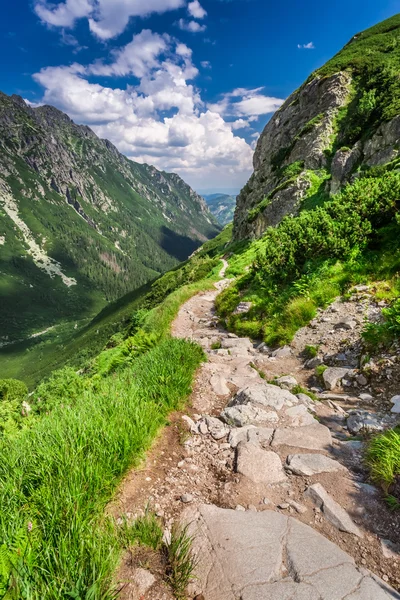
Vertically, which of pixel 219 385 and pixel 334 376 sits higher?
pixel 219 385

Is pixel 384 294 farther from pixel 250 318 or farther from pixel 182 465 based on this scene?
pixel 182 465

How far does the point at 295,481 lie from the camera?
12.8ft

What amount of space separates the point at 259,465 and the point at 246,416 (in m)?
1.22

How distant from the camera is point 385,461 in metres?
3.56

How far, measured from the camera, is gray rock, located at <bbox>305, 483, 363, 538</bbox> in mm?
3143

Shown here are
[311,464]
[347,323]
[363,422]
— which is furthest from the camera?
[347,323]

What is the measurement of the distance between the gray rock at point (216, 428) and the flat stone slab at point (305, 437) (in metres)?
0.81

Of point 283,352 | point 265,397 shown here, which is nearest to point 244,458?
point 265,397

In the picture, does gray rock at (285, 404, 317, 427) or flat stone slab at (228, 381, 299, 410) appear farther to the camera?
flat stone slab at (228, 381, 299, 410)

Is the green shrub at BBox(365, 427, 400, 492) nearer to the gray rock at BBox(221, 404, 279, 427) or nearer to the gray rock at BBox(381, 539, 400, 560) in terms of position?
the gray rock at BBox(381, 539, 400, 560)

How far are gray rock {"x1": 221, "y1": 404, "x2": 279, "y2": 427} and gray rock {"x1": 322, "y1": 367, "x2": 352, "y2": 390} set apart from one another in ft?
5.74

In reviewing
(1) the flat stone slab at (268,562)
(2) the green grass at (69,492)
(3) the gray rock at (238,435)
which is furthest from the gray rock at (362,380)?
(2) the green grass at (69,492)

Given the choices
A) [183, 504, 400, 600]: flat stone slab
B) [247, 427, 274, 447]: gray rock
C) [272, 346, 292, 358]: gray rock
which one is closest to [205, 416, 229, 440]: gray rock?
[247, 427, 274, 447]: gray rock

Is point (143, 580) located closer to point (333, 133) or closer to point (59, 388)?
point (59, 388)
